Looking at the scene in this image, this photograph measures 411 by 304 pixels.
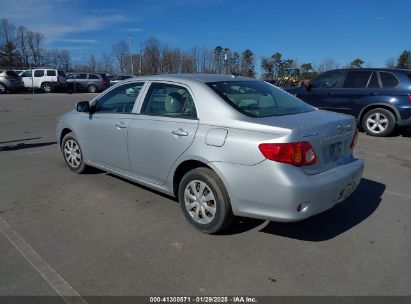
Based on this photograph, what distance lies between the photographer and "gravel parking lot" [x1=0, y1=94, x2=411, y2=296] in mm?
3215

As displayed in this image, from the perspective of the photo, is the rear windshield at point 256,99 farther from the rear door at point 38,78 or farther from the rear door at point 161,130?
the rear door at point 38,78

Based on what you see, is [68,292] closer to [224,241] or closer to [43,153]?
[224,241]

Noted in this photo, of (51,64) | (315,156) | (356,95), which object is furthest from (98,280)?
(51,64)

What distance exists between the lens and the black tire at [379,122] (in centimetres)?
1020

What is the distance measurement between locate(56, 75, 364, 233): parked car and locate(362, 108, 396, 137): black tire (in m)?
6.41

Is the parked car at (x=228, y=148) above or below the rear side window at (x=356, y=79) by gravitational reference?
below

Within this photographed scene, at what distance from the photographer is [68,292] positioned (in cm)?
309

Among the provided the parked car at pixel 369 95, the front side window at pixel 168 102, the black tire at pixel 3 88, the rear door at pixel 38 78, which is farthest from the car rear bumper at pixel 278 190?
the rear door at pixel 38 78

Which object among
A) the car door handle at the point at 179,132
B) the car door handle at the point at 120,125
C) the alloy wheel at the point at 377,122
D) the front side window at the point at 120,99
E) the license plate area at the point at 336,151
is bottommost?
the alloy wheel at the point at 377,122

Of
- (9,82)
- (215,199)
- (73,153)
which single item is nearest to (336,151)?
(215,199)

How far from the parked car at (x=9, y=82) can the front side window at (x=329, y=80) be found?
82.5 ft

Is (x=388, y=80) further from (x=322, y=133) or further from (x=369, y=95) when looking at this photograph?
(x=322, y=133)

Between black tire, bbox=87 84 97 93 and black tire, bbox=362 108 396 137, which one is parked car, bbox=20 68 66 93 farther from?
black tire, bbox=362 108 396 137

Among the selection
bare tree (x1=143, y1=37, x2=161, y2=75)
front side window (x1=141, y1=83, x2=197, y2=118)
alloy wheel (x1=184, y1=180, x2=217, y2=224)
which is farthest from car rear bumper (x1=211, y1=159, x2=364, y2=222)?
bare tree (x1=143, y1=37, x2=161, y2=75)
